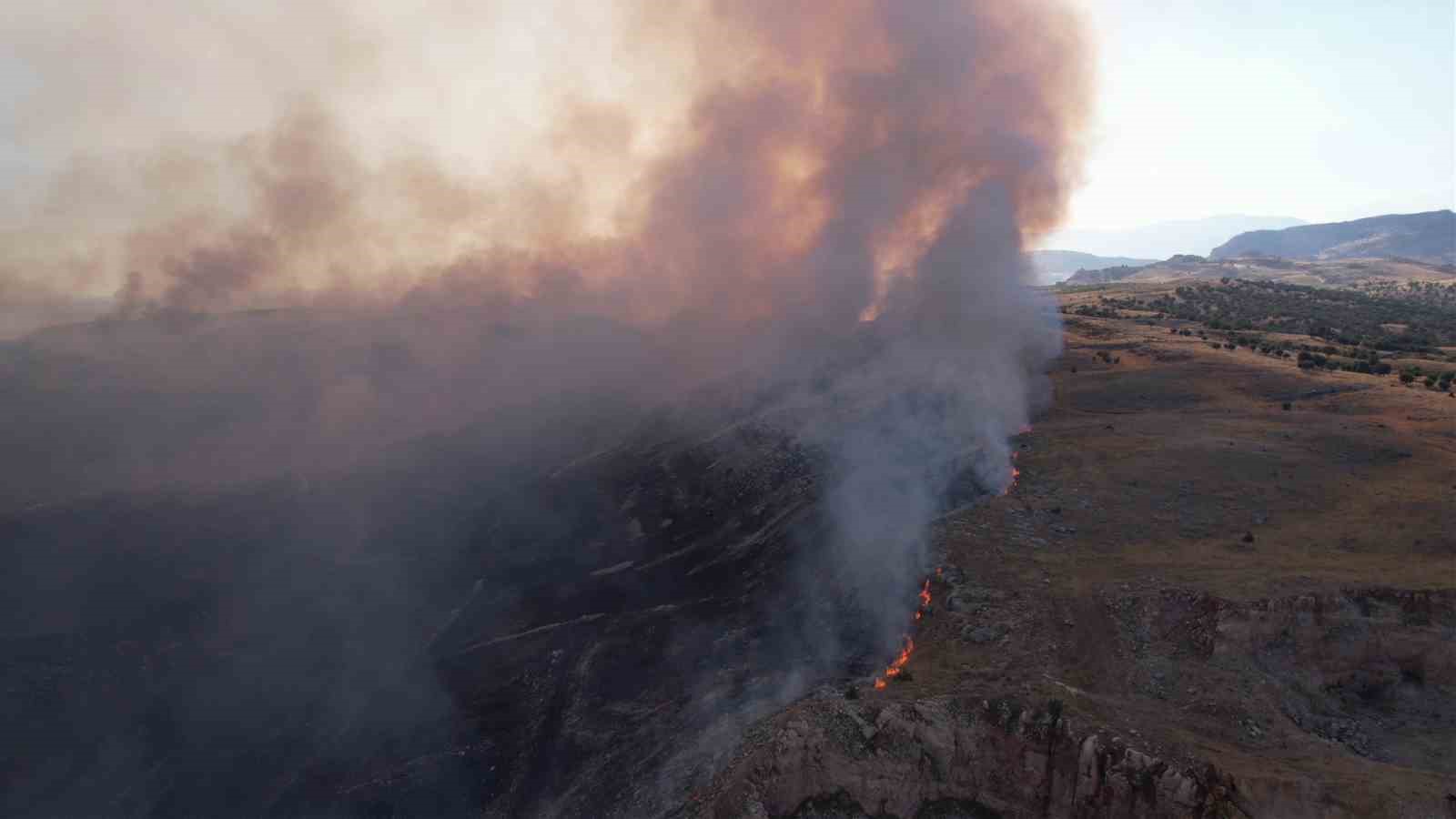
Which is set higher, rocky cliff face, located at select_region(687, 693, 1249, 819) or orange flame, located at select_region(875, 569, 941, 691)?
orange flame, located at select_region(875, 569, 941, 691)

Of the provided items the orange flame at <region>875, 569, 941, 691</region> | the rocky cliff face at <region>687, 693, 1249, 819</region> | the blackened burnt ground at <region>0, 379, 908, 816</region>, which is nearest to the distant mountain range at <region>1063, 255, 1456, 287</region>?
the blackened burnt ground at <region>0, 379, 908, 816</region>

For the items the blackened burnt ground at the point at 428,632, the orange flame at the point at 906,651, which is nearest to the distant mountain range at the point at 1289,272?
the blackened burnt ground at the point at 428,632

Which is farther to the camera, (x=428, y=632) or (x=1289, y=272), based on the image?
(x=1289, y=272)

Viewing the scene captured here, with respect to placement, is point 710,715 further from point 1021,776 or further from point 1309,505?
point 1309,505

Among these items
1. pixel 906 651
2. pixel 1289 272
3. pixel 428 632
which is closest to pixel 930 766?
pixel 906 651

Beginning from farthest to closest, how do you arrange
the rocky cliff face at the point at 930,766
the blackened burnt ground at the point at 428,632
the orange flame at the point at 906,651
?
the blackened burnt ground at the point at 428,632
the orange flame at the point at 906,651
the rocky cliff face at the point at 930,766

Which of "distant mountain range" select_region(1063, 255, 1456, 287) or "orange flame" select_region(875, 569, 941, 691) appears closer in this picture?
"orange flame" select_region(875, 569, 941, 691)

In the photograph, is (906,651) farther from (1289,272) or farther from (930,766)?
(1289,272)

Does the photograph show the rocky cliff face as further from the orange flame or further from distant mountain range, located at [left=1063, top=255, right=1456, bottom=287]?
distant mountain range, located at [left=1063, top=255, right=1456, bottom=287]

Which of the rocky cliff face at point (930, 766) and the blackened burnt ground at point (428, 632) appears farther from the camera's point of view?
the blackened burnt ground at point (428, 632)

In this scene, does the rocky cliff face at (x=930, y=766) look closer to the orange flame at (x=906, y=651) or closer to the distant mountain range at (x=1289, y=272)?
the orange flame at (x=906, y=651)

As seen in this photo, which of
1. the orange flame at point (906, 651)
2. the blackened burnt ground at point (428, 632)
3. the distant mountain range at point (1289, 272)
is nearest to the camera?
the orange flame at point (906, 651)

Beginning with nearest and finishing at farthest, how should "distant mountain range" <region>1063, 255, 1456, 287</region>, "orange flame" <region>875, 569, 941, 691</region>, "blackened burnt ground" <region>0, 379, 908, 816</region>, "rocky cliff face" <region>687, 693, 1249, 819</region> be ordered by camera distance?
1. "rocky cliff face" <region>687, 693, 1249, 819</region>
2. "orange flame" <region>875, 569, 941, 691</region>
3. "blackened burnt ground" <region>0, 379, 908, 816</region>
4. "distant mountain range" <region>1063, 255, 1456, 287</region>

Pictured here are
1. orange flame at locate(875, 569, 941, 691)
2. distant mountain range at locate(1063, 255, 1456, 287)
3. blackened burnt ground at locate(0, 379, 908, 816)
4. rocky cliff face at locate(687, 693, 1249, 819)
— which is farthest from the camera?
distant mountain range at locate(1063, 255, 1456, 287)
